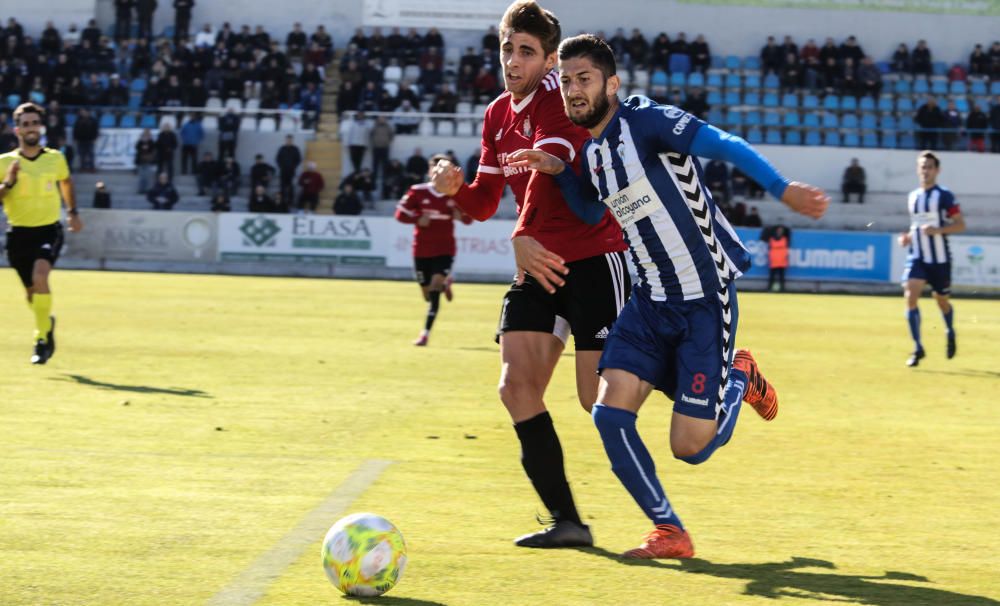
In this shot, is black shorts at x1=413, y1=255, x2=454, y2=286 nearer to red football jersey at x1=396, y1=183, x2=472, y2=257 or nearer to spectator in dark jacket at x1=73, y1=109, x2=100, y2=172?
red football jersey at x1=396, y1=183, x2=472, y2=257

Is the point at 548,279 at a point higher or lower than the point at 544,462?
higher

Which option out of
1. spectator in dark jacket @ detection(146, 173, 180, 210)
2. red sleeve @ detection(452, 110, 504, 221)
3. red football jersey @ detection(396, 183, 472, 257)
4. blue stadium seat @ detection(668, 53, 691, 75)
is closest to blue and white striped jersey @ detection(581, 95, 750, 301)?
red sleeve @ detection(452, 110, 504, 221)

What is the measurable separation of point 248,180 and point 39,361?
22246mm

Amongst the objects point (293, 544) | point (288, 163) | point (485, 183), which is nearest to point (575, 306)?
point (485, 183)

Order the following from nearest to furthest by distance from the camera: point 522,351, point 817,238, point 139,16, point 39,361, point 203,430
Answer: point 522,351 < point 203,430 < point 39,361 < point 817,238 < point 139,16

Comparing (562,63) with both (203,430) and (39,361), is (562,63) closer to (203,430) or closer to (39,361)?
(203,430)

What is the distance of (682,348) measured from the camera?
17.3 feet

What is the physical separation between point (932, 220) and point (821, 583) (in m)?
10.8

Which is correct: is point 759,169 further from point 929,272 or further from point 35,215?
point 929,272

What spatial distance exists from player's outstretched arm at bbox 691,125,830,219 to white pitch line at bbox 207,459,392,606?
2.22 meters

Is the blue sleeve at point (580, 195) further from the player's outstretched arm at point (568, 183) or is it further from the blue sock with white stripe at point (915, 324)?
the blue sock with white stripe at point (915, 324)

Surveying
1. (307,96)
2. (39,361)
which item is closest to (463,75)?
(307,96)

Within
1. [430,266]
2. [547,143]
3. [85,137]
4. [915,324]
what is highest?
[85,137]

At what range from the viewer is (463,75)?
3528cm
